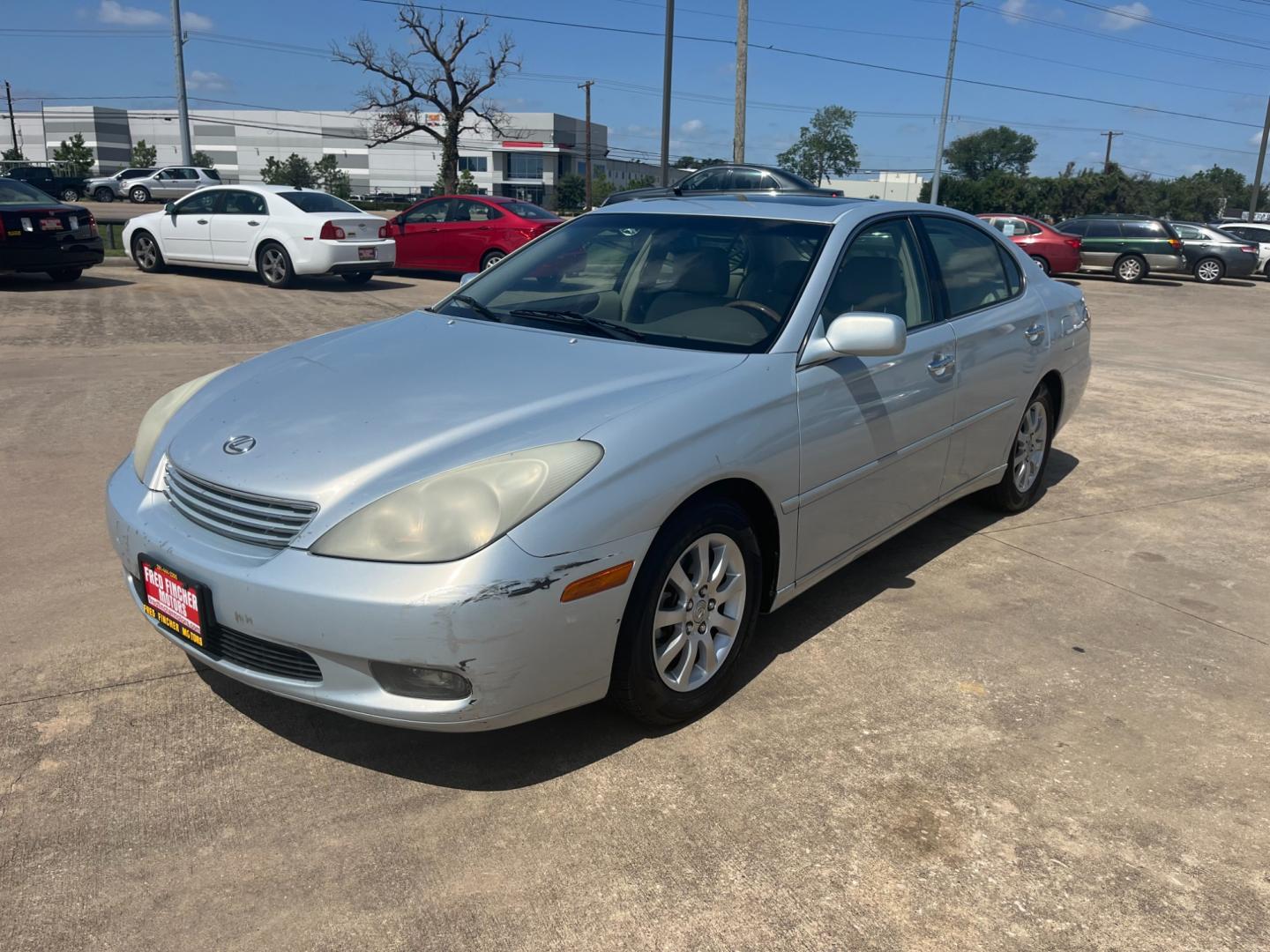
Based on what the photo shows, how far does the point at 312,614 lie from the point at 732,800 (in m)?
1.22

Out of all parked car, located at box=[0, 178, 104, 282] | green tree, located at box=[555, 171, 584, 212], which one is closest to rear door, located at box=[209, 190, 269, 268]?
parked car, located at box=[0, 178, 104, 282]

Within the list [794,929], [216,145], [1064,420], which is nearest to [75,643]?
[794,929]

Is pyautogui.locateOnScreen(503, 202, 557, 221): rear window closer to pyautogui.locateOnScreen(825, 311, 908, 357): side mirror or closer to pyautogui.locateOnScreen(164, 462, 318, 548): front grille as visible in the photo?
pyautogui.locateOnScreen(825, 311, 908, 357): side mirror

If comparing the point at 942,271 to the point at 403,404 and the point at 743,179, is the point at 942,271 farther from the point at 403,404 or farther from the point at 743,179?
the point at 743,179

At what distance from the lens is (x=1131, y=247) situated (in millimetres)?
22953

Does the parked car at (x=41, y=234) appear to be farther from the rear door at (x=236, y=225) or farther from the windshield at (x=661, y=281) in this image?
the windshield at (x=661, y=281)

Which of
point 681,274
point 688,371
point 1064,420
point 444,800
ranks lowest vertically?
point 444,800

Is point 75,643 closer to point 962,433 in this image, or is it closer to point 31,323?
point 962,433

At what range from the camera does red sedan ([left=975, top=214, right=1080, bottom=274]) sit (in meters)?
21.4

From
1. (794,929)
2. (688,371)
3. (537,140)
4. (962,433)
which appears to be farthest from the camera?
(537,140)

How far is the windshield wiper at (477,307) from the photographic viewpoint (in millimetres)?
3904

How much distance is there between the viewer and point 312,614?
251 centimetres

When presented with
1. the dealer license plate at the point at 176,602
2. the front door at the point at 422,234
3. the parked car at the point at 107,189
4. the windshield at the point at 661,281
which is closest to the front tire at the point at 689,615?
the windshield at the point at 661,281

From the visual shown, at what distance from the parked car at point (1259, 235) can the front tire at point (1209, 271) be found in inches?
58.5
